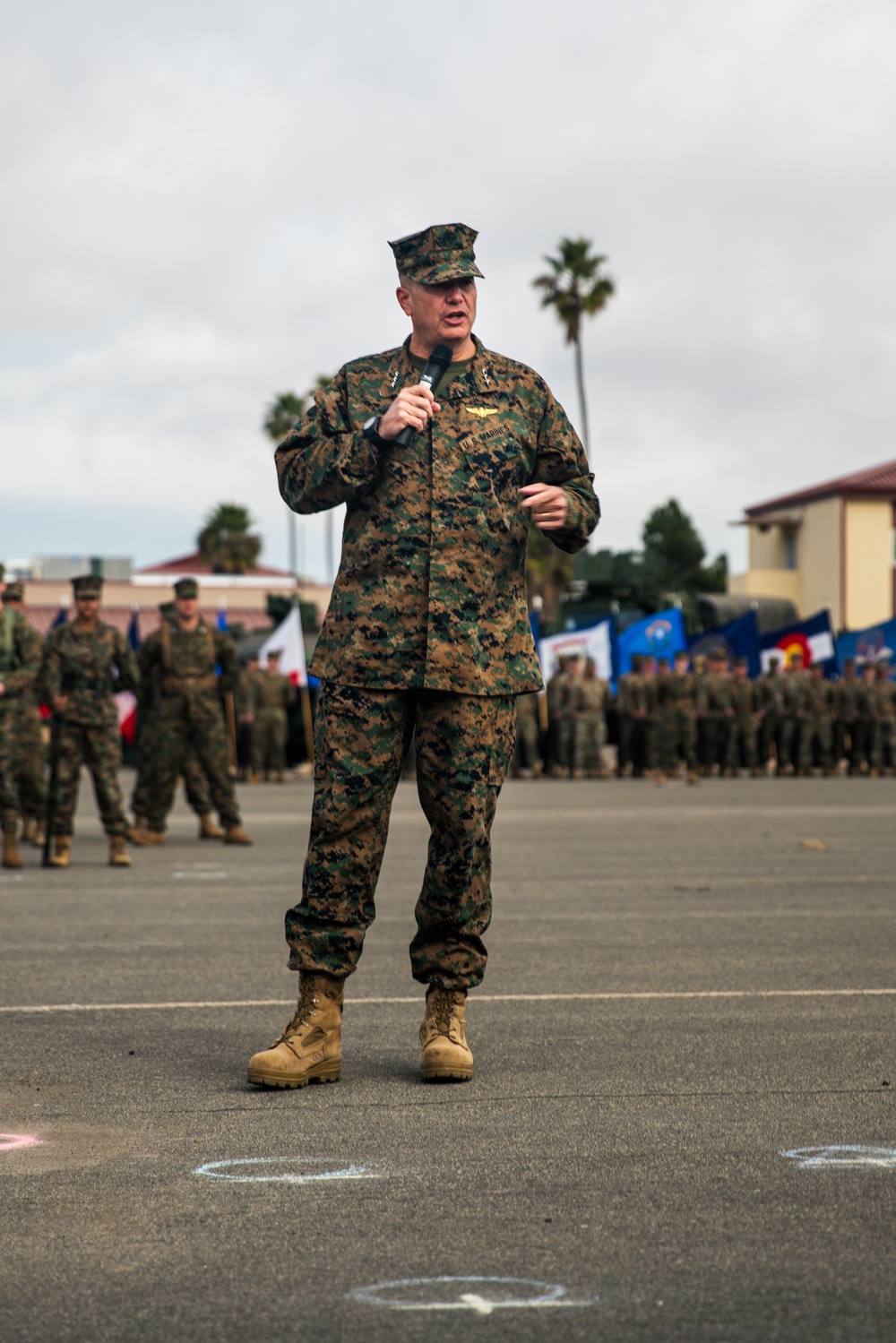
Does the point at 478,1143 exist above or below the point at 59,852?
below

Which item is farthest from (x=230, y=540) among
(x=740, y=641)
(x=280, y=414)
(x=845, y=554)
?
(x=740, y=641)

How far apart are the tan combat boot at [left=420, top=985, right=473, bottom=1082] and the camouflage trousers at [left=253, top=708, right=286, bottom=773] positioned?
23484 mm

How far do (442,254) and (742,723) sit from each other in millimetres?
25252

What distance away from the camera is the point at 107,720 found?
13.1m

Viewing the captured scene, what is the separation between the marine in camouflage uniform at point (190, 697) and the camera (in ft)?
47.4

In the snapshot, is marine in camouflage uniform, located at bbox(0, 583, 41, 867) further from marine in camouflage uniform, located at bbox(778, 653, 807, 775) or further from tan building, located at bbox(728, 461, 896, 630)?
tan building, located at bbox(728, 461, 896, 630)

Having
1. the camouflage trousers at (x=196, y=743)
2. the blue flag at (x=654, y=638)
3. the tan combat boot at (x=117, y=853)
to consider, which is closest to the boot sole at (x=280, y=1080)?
the tan combat boot at (x=117, y=853)

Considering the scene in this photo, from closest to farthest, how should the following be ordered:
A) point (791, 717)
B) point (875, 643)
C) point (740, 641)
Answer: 1. point (791, 717)
2. point (740, 641)
3. point (875, 643)

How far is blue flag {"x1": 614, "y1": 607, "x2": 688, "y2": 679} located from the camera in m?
31.4

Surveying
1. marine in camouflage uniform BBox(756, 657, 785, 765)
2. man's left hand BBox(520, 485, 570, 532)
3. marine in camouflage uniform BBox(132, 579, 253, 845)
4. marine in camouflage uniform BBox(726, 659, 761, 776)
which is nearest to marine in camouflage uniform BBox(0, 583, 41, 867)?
marine in camouflage uniform BBox(132, 579, 253, 845)

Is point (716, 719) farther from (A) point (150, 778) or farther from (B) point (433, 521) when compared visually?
(B) point (433, 521)

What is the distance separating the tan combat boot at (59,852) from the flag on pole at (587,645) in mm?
18327

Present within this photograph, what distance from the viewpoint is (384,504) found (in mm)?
5059

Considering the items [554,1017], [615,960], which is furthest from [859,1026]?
[615,960]
